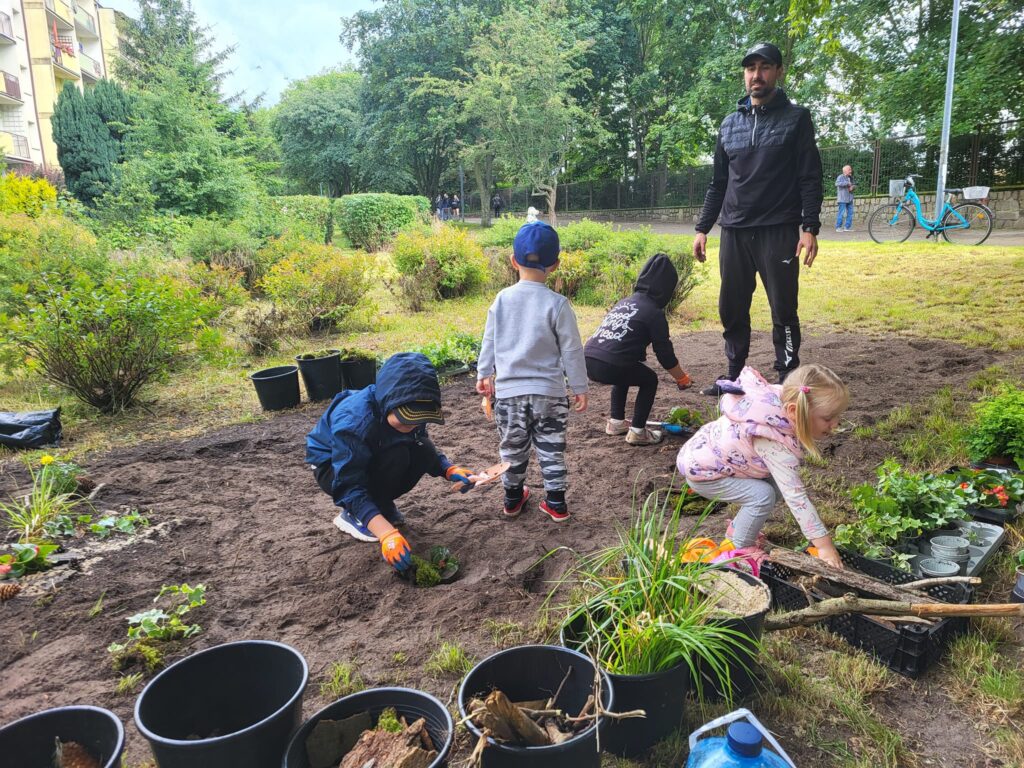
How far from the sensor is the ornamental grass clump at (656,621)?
6.02 feet

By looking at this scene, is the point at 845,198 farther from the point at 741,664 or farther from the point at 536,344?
the point at 741,664

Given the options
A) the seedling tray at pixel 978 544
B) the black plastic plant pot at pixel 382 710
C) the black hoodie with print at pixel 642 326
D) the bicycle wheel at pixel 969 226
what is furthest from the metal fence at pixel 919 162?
the black plastic plant pot at pixel 382 710

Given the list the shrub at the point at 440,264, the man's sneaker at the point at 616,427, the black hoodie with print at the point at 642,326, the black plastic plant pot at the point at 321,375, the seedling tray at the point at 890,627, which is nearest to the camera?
the seedling tray at the point at 890,627

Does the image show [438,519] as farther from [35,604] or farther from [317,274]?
[317,274]

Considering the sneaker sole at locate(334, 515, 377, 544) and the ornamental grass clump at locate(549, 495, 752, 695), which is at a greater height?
the ornamental grass clump at locate(549, 495, 752, 695)

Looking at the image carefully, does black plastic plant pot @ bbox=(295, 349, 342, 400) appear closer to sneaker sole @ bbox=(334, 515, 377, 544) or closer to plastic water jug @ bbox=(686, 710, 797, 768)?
sneaker sole @ bbox=(334, 515, 377, 544)

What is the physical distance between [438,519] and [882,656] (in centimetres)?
211

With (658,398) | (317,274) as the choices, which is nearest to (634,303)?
(658,398)

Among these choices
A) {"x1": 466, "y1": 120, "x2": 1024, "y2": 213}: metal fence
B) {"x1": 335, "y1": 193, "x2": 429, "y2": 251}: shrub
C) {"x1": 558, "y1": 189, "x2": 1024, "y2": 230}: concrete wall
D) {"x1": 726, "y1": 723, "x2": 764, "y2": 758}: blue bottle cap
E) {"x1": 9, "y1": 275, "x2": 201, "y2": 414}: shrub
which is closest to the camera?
{"x1": 726, "y1": 723, "x2": 764, "y2": 758}: blue bottle cap

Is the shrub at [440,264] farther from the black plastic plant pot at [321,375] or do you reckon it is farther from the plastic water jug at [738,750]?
the plastic water jug at [738,750]

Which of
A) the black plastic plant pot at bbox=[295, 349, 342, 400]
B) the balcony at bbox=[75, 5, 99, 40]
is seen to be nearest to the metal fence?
the black plastic plant pot at bbox=[295, 349, 342, 400]

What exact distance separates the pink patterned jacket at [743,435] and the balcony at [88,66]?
143ft

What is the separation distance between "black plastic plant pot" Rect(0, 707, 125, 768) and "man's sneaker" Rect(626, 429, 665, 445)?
336 centimetres

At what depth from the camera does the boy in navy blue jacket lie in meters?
2.73
